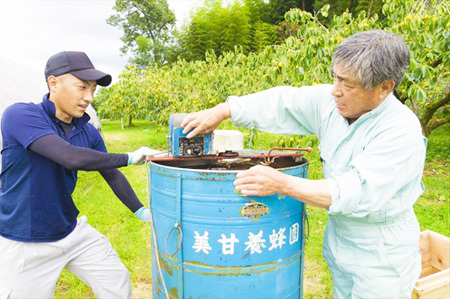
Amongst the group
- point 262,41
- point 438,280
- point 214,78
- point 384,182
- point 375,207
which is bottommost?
point 438,280

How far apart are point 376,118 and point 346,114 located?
148mm

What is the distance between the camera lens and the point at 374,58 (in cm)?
170

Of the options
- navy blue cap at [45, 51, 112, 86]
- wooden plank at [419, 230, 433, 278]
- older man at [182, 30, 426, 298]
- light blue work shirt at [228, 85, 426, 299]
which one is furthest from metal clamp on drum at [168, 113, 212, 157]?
wooden plank at [419, 230, 433, 278]

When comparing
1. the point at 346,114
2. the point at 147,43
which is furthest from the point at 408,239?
the point at 147,43

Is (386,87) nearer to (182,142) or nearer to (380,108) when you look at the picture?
(380,108)

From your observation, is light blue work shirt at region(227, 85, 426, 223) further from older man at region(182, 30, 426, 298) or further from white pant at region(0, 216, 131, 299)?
white pant at region(0, 216, 131, 299)

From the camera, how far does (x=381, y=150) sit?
1753 mm

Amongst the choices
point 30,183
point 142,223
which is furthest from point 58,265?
point 142,223

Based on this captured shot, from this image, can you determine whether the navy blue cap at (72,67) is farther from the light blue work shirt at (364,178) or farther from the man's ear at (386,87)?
the man's ear at (386,87)

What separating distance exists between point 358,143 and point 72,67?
1787 mm

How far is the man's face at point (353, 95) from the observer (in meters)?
1.80

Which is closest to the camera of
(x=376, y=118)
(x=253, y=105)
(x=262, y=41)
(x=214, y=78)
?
(x=376, y=118)

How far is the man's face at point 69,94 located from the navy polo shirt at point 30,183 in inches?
2.2

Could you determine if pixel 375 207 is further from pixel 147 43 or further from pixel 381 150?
pixel 147 43
